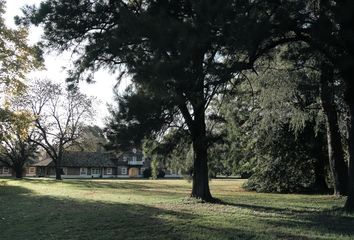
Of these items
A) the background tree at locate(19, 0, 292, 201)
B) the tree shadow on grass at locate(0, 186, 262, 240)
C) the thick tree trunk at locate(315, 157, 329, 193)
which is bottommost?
the tree shadow on grass at locate(0, 186, 262, 240)

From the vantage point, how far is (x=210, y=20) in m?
9.31

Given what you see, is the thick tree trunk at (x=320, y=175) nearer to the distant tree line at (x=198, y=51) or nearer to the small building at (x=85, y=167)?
the distant tree line at (x=198, y=51)

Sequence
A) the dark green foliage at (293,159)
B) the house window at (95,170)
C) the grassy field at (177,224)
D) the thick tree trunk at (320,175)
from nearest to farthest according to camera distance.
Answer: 1. the grassy field at (177,224)
2. the thick tree trunk at (320,175)
3. the dark green foliage at (293,159)
4. the house window at (95,170)

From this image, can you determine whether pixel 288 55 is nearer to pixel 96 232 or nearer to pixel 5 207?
pixel 96 232

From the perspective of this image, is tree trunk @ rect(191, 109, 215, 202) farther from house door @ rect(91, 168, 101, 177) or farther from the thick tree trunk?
house door @ rect(91, 168, 101, 177)

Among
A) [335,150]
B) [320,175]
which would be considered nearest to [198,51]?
[335,150]

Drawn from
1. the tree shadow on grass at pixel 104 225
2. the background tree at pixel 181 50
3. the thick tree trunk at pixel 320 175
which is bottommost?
the tree shadow on grass at pixel 104 225

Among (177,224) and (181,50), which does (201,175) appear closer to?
(177,224)

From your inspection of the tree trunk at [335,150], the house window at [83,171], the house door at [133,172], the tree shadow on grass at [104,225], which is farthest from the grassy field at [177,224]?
the house door at [133,172]

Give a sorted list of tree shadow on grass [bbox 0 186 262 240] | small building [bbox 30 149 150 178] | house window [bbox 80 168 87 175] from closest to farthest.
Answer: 1. tree shadow on grass [bbox 0 186 262 240]
2. small building [bbox 30 149 150 178]
3. house window [bbox 80 168 87 175]

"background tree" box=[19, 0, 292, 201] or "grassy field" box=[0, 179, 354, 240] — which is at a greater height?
"background tree" box=[19, 0, 292, 201]

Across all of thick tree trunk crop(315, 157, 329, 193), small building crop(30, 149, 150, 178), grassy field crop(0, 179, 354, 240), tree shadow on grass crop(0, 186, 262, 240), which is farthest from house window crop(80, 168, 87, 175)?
grassy field crop(0, 179, 354, 240)

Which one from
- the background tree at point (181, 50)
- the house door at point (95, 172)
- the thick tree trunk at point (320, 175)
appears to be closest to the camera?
the background tree at point (181, 50)

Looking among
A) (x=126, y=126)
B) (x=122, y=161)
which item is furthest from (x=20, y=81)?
(x=122, y=161)
